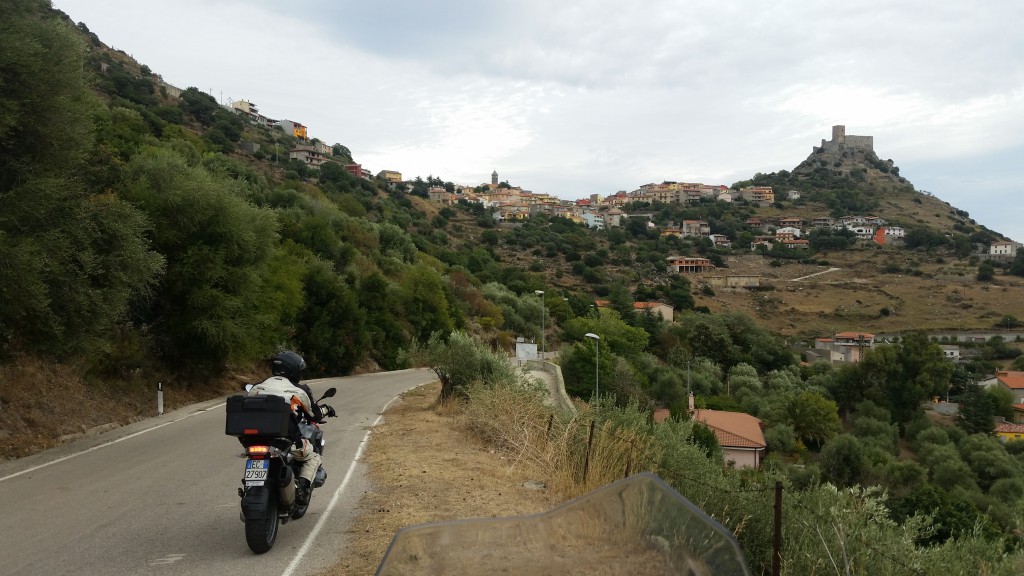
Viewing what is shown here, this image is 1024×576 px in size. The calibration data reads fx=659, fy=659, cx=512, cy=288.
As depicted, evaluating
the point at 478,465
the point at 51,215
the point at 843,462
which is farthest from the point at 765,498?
the point at 843,462

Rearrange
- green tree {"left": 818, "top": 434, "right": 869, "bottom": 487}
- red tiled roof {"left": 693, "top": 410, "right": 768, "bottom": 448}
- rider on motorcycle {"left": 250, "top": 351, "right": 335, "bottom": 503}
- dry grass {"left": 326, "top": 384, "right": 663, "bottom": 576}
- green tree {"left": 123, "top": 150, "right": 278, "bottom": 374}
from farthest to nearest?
green tree {"left": 818, "top": 434, "right": 869, "bottom": 487}, red tiled roof {"left": 693, "top": 410, "right": 768, "bottom": 448}, green tree {"left": 123, "top": 150, "right": 278, "bottom": 374}, dry grass {"left": 326, "top": 384, "right": 663, "bottom": 576}, rider on motorcycle {"left": 250, "top": 351, "right": 335, "bottom": 503}

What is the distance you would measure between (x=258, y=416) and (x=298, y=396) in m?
0.59

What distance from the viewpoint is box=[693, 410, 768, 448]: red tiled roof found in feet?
127

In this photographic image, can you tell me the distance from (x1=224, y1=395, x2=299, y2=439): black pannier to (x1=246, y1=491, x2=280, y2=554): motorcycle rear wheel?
2.34ft

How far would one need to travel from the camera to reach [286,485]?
6.09 meters

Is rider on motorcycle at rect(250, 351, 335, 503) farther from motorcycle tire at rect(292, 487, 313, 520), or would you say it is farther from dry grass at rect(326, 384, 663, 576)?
dry grass at rect(326, 384, 663, 576)

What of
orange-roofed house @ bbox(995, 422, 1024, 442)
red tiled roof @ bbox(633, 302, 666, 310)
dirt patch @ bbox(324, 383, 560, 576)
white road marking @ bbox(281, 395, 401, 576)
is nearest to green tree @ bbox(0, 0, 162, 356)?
white road marking @ bbox(281, 395, 401, 576)

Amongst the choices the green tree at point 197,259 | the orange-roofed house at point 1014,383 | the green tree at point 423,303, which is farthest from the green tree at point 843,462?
the green tree at point 197,259

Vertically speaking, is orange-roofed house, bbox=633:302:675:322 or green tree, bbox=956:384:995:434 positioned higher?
orange-roofed house, bbox=633:302:675:322

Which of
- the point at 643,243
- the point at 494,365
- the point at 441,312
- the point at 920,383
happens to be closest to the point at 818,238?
the point at 643,243

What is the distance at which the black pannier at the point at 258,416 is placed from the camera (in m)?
5.71

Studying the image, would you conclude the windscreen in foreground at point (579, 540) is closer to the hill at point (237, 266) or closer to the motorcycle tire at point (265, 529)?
the motorcycle tire at point (265, 529)

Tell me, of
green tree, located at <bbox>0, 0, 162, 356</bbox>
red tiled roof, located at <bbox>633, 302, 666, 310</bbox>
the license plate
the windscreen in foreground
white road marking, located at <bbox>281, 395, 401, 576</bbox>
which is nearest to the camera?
the windscreen in foreground

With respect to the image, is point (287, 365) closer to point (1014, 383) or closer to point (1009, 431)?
point (1009, 431)
